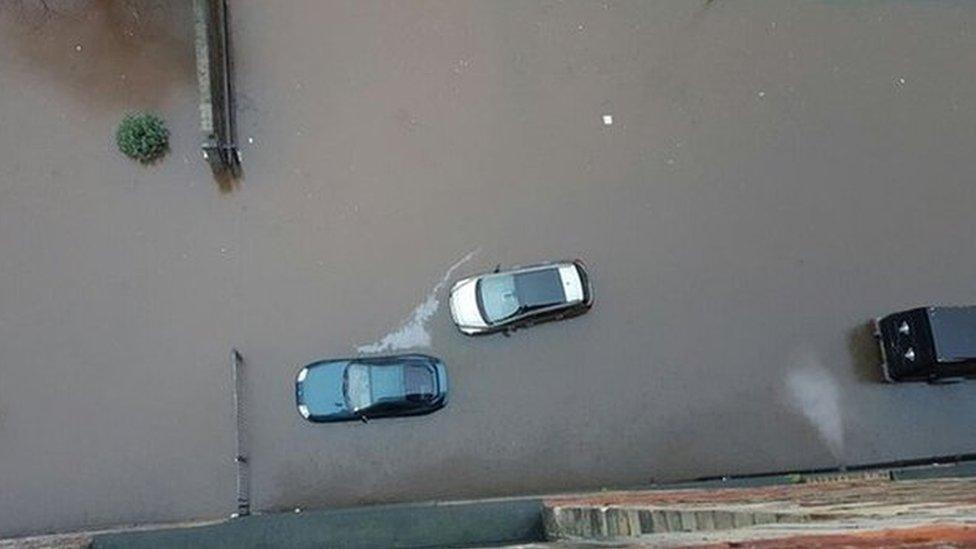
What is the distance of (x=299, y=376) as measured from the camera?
11.2 m

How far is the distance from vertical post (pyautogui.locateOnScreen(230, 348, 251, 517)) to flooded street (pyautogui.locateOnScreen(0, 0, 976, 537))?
0.33 ft

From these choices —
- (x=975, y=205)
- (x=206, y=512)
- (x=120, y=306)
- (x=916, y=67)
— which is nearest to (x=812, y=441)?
(x=975, y=205)

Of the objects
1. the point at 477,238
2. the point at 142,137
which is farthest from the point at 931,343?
the point at 142,137

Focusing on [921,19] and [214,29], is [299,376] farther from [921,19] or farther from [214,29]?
[921,19]

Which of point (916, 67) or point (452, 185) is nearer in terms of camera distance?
point (452, 185)

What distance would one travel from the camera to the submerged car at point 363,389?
11.0 m

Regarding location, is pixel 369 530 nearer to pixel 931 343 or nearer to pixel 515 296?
pixel 515 296

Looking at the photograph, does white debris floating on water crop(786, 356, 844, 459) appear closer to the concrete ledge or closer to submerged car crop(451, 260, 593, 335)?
submerged car crop(451, 260, 593, 335)

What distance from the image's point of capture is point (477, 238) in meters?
11.8

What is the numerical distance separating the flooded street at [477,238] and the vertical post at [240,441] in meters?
0.10

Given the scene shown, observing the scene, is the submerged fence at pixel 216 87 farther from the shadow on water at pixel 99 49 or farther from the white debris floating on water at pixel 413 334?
the white debris floating on water at pixel 413 334

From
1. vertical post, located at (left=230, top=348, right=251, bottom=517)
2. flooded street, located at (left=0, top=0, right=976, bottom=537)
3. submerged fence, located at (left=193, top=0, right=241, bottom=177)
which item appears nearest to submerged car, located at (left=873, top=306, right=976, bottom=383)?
flooded street, located at (left=0, top=0, right=976, bottom=537)

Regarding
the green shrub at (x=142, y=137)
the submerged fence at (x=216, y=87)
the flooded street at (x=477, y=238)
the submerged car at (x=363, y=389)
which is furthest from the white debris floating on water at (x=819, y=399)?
the green shrub at (x=142, y=137)

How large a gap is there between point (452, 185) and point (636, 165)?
2133mm
